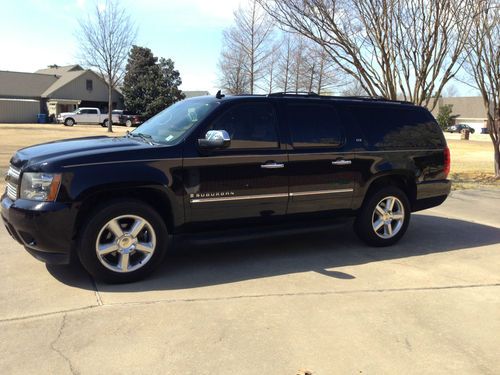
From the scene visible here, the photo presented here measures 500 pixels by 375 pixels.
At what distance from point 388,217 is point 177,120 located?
2.90 metres

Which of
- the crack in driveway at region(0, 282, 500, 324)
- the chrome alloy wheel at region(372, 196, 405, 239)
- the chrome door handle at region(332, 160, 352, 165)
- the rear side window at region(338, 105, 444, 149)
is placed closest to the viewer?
the crack in driveway at region(0, 282, 500, 324)

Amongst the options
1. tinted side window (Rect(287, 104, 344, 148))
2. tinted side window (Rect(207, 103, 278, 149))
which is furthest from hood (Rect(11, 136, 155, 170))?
tinted side window (Rect(287, 104, 344, 148))

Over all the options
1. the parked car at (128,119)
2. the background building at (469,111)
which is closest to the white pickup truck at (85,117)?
the parked car at (128,119)

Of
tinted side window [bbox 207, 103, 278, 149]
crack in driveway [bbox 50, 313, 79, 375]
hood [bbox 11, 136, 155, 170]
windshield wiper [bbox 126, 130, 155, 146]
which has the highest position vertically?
tinted side window [bbox 207, 103, 278, 149]

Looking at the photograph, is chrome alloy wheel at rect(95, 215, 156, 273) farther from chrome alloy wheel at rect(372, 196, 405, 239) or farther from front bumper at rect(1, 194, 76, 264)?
chrome alloy wheel at rect(372, 196, 405, 239)

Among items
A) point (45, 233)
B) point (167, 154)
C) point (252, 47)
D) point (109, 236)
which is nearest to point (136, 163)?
point (167, 154)

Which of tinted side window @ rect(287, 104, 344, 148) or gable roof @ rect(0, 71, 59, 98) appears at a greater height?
gable roof @ rect(0, 71, 59, 98)

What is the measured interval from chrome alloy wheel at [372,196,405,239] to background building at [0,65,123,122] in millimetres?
55343

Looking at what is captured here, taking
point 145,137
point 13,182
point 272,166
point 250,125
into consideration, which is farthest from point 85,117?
point 272,166

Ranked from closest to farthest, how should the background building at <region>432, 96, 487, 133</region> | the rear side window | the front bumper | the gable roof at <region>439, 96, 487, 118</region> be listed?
the front bumper, the rear side window, the background building at <region>432, 96, 487, 133</region>, the gable roof at <region>439, 96, 487, 118</region>

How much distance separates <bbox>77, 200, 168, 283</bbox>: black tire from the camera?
445 centimetres

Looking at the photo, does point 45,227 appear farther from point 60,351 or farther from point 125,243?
point 60,351

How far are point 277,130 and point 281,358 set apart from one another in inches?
106

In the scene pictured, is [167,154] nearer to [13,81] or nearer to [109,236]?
[109,236]
